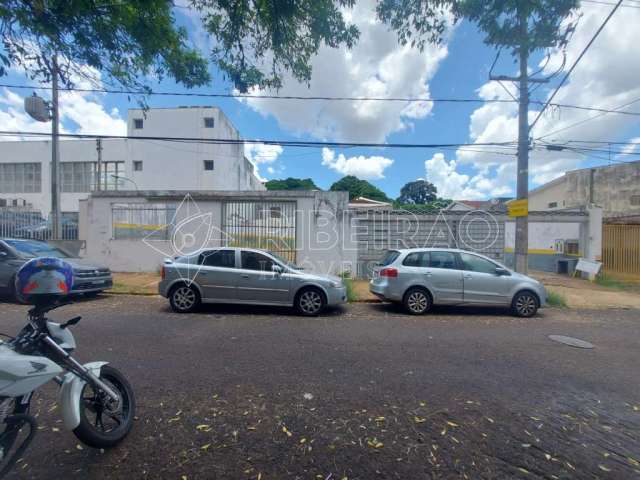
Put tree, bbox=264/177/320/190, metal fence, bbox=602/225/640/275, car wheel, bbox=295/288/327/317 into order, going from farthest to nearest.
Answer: tree, bbox=264/177/320/190 < metal fence, bbox=602/225/640/275 < car wheel, bbox=295/288/327/317

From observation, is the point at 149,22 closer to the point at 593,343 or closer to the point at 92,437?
the point at 92,437

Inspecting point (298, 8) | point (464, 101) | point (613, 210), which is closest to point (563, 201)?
point (613, 210)

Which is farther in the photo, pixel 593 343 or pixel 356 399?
pixel 593 343

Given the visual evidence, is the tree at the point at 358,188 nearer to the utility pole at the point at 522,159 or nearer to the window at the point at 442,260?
the utility pole at the point at 522,159

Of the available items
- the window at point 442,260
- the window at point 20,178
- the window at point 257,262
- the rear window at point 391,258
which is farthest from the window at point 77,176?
the window at point 442,260

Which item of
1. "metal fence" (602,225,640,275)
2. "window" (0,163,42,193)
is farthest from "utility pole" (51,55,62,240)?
"window" (0,163,42,193)

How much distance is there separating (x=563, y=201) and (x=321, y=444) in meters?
27.0

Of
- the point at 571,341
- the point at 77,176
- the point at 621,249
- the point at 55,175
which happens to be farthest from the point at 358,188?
the point at 571,341

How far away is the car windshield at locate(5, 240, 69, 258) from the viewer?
698cm

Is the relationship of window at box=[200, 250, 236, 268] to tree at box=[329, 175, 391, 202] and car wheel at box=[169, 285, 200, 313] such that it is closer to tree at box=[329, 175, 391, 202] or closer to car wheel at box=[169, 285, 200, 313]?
car wheel at box=[169, 285, 200, 313]

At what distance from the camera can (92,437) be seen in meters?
2.06

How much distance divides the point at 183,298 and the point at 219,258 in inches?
42.0

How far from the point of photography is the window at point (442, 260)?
6.47 m

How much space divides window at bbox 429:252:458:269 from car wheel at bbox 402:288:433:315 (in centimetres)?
65
